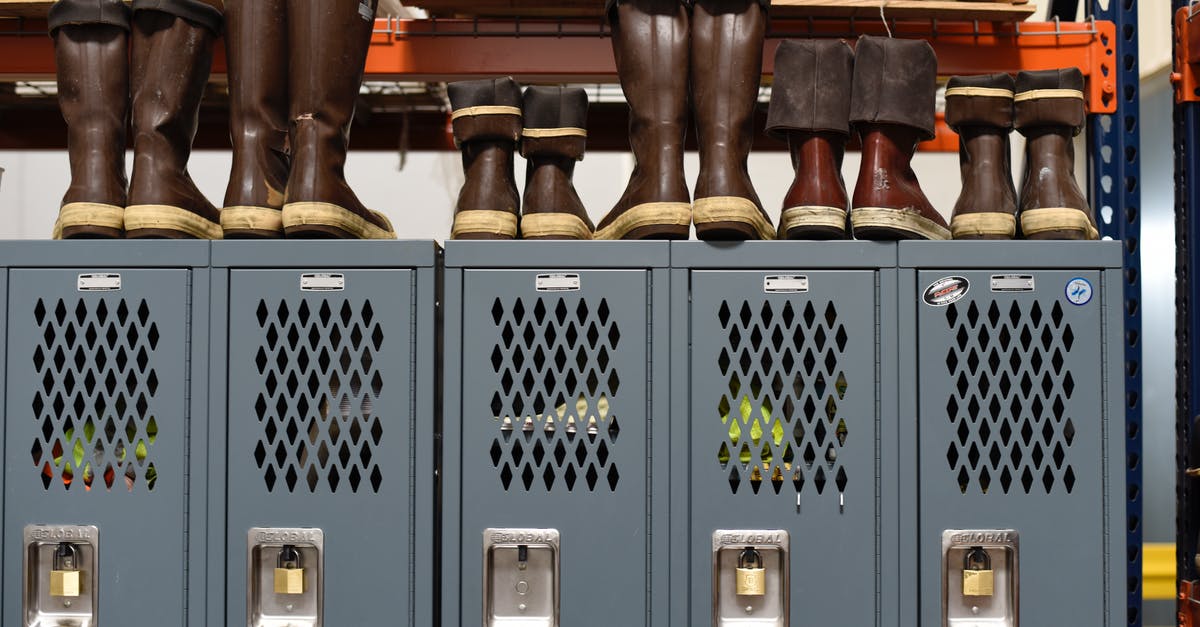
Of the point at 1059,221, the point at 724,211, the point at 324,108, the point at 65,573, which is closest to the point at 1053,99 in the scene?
the point at 1059,221

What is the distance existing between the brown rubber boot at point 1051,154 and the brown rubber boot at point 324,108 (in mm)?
1209

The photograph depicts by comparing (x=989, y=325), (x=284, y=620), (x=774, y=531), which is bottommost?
(x=284, y=620)

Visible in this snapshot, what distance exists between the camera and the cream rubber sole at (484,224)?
1623mm

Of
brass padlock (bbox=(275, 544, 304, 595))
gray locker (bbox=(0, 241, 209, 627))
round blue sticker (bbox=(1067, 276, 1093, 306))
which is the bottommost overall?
brass padlock (bbox=(275, 544, 304, 595))

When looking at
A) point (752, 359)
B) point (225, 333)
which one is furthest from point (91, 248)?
point (752, 359)

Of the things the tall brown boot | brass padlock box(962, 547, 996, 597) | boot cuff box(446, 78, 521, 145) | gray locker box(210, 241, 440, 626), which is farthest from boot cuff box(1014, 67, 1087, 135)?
gray locker box(210, 241, 440, 626)

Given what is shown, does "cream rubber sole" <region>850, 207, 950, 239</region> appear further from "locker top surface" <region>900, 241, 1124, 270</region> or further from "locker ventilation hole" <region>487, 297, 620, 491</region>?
"locker ventilation hole" <region>487, 297, 620, 491</region>

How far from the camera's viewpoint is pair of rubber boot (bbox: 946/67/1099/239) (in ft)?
5.26

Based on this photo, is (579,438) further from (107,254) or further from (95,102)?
(95,102)

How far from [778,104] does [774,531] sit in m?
0.76

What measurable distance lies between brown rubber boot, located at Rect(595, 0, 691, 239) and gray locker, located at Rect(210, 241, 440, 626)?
0.40 metres

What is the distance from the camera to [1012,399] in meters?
1.55

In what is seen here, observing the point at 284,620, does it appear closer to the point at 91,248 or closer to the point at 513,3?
the point at 91,248

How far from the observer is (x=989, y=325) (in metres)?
1.54
